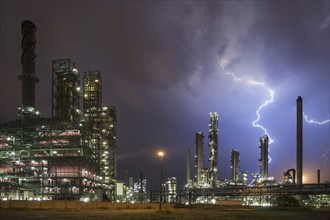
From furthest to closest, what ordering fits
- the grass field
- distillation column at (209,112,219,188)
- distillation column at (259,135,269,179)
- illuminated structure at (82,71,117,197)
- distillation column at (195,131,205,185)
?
distillation column at (259,135,269,179) < distillation column at (195,131,205,185) < distillation column at (209,112,219,188) < illuminated structure at (82,71,117,197) < the grass field

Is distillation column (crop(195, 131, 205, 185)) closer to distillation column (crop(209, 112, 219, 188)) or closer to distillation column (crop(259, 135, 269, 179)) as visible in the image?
distillation column (crop(209, 112, 219, 188))

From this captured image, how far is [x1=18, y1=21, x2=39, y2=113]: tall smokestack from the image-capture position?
389ft

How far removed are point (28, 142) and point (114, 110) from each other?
34614 millimetres

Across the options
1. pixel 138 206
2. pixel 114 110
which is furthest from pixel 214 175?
pixel 138 206

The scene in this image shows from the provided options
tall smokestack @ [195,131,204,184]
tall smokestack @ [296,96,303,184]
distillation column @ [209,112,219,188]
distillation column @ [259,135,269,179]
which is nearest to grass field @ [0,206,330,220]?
tall smokestack @ [296,96,303,184]

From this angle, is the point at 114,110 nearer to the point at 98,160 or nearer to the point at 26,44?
the point at 98,160

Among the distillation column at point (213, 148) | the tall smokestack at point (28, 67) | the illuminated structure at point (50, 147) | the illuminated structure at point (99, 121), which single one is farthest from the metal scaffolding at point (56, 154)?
the distillation column at point (213, 148)

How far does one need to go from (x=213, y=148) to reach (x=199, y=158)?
10997mm

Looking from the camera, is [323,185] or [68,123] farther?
[68,123]

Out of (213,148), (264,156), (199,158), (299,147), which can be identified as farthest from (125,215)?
(264,156)

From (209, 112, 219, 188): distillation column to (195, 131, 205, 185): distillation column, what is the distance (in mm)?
5664

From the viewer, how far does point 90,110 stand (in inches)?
5349

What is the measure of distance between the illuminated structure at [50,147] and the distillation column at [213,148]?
60.1 m

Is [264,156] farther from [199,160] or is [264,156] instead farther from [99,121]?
[99,121]
